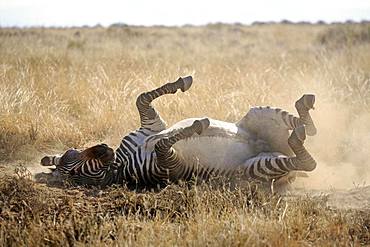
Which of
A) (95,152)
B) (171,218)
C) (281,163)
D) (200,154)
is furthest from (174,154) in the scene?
(171,218)

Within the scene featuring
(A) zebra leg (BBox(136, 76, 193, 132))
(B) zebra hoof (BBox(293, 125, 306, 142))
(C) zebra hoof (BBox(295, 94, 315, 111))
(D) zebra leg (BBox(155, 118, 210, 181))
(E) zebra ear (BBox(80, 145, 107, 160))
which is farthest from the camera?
(A) zebra leg (BBox(136, 76, 193, 132))

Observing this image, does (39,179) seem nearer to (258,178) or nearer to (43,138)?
(43,138)

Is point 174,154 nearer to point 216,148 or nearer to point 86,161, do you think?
point 216,148

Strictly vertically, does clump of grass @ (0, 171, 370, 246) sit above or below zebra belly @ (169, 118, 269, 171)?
below

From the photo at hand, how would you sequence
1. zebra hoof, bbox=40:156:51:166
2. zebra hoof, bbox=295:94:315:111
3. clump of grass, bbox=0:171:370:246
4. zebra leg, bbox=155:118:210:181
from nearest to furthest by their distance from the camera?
clump of grass, bbox=0:171:370:246 → zebra leg, bbox=155:118:210:181 → zebra hoof, bbox=295:94:315:111 → zebra hoof, bbox=40:156:51:166

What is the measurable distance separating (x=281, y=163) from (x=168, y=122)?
2937 millimetres

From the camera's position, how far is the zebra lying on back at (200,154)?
5762mm

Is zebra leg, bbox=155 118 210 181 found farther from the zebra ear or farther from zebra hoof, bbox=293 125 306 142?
zebra hoof, bbox=293 125 306 142

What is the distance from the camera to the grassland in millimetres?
4324

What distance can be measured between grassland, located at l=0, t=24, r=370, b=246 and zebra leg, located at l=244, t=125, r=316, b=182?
0.33 m

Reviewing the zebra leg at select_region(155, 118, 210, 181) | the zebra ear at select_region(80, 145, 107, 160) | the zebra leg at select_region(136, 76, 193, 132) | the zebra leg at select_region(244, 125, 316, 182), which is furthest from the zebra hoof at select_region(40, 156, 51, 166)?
the zebra leg at select_region(244, 125, 316, 182)

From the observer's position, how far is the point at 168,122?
8.42 metres

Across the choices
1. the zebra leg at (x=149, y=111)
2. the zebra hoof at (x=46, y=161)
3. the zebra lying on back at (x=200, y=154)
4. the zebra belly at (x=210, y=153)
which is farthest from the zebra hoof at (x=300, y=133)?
the zebra hoof at (x=46, y=161)

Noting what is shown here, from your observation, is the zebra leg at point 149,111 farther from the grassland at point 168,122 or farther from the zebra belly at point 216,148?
the grassland at point 168,122
